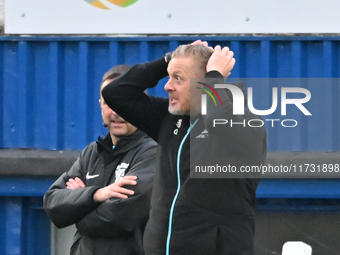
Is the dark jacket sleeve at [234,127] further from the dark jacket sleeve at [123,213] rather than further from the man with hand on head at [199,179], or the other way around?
the dark jacket sleeve at [123,213]

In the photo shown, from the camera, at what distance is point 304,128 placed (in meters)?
4.60

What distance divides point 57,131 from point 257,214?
5.80ft

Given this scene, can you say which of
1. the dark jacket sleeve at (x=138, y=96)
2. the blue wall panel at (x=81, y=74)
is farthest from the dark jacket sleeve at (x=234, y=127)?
the blue wall panel at (x=81, y=74)

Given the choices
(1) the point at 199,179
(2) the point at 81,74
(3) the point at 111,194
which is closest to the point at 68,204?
(3) the point at 111,194

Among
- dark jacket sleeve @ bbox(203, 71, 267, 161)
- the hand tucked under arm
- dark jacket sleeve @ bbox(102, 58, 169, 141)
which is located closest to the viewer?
dark jacket sleeve @ bbox(203, 71, 267, 161)

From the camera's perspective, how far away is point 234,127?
89.2 inches

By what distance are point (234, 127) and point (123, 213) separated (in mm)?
836

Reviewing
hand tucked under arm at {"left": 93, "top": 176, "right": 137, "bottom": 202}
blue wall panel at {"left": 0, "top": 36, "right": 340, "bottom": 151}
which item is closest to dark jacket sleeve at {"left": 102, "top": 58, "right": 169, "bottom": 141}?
hand tucked under arm at {"left": 93, "top": 176, "right": 137, "bottom": 202}

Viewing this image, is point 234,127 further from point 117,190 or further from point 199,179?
point 117,190

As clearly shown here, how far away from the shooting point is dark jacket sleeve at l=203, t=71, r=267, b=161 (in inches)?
89.3
